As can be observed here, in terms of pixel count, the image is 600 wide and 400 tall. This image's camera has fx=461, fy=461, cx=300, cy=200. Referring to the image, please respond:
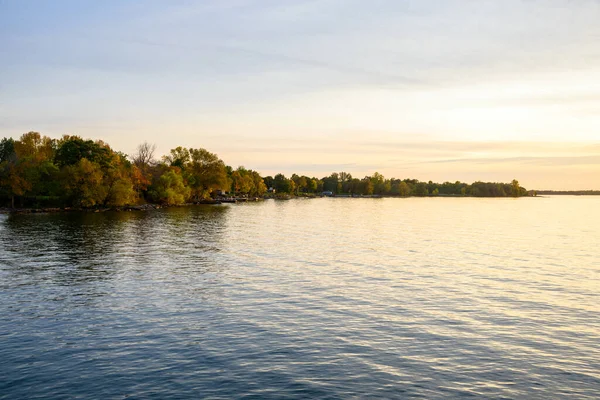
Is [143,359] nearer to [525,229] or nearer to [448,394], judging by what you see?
[448,394]

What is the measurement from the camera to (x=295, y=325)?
27.8 meters

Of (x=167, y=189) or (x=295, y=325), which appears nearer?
(x=295, y=325)

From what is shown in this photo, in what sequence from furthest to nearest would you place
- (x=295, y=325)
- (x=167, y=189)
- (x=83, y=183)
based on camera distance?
1. (x=167, y=189)
2. (x=83, y=183)
3. (x=295, y=325)

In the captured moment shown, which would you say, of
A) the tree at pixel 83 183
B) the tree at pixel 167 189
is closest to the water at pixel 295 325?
the tree at pixel 83 183

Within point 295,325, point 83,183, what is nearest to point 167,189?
point 83,183

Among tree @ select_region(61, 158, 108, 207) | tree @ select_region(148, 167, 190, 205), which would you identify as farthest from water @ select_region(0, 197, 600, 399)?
tree @ select_region(148, 167, 190, 205)

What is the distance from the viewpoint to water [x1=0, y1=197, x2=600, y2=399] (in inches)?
773

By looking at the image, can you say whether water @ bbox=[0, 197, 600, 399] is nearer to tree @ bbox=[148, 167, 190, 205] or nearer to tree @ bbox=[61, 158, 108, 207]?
tree @ bbox=[61, 158, 108, 207]

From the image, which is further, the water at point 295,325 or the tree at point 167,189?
the tree at point 167,189

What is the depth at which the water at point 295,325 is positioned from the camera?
19.6 meters

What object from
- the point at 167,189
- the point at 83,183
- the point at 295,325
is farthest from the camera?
the point at 167,189

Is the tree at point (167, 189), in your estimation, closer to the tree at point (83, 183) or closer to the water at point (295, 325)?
the tree at point (83, 183)

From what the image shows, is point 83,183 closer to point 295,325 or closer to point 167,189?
point 167,189

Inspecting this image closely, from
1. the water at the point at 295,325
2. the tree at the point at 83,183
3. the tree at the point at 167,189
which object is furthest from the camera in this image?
the tree at the point at 167,189
